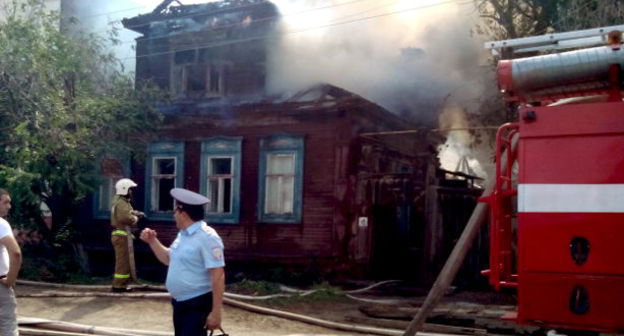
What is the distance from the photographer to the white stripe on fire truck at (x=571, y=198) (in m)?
4.77

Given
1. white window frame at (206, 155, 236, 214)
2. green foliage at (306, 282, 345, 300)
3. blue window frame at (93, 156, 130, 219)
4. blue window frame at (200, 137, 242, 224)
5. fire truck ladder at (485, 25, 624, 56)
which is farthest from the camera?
blue window frame at (93, 156, 130, 219)

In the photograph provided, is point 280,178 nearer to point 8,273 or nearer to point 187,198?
point 8,273

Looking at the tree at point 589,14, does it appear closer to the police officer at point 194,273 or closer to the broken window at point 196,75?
the police officer at point 194,273

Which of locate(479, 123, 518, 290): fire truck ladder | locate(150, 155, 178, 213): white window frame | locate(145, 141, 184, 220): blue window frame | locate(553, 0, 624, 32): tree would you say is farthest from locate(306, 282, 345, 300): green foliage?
locate(479, 123, 518, 290): fire truck ladder

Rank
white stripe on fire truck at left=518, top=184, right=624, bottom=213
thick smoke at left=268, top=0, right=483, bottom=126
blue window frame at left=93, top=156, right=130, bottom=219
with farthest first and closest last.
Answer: thick smoke at left=268, top=0, right=483, bottom=126, blue window frame at left=93, top=156, right=130, bottom=219, white stripe on fire truck at left=518, top=184, right=624, bottom=213

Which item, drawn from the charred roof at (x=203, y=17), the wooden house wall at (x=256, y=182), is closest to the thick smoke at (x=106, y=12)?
the charred roof at (x=203, y=17)

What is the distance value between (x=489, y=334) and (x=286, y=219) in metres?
8.65

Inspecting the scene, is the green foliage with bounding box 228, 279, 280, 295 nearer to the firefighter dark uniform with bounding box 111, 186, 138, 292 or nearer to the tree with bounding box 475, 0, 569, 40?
the firefighter dark uniform with bounding box 111, 186, 138, 292

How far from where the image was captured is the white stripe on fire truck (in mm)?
4766

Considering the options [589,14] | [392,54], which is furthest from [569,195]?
[392,54]

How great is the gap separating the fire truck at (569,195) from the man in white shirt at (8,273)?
386 cm

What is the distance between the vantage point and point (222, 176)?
1766 centimetres

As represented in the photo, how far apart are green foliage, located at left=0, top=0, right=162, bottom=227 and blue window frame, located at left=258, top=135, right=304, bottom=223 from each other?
132 inches

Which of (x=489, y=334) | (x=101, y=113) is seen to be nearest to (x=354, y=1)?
(x=101, y=113)
